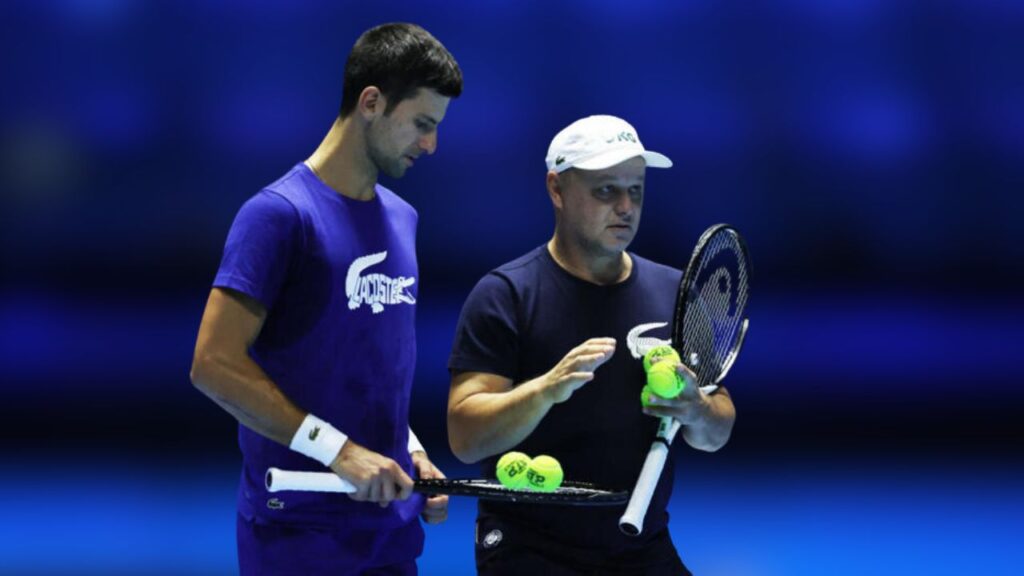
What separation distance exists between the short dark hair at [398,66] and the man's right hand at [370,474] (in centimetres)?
66

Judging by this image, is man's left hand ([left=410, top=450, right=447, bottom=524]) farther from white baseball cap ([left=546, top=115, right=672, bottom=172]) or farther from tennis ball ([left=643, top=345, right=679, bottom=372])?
white baseball cap ([left=546, top=115, right=672, bottom=172])

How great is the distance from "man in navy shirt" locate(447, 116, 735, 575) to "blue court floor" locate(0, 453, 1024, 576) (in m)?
2.56

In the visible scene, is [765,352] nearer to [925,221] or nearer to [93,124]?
[925,221]

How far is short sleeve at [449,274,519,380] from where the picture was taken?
9.55 feet

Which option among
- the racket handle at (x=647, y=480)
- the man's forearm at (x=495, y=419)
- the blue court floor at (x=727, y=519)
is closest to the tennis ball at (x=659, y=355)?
the racket handle at (x=647, y=480)

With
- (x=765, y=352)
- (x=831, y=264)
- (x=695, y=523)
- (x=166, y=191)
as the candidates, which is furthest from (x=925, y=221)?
(x=166, y=191)

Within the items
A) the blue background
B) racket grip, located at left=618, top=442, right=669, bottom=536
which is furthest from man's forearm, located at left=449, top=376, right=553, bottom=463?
the blue background

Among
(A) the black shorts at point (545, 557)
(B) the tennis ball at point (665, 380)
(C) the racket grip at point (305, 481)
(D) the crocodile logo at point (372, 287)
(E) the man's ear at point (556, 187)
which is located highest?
(E) the man's ear at point (556, 187)

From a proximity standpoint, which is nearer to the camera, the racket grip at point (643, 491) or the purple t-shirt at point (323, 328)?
the purple t-shirt at point (323, 328)

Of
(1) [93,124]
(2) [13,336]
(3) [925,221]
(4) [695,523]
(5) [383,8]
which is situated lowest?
(4) [695,523]

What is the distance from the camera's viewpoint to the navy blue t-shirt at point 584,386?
9.50 ft

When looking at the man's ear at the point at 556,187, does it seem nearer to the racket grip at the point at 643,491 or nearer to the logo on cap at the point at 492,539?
the racket grip at the point at 643,491

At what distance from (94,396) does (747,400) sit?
12.3 feet

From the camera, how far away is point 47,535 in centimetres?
619
